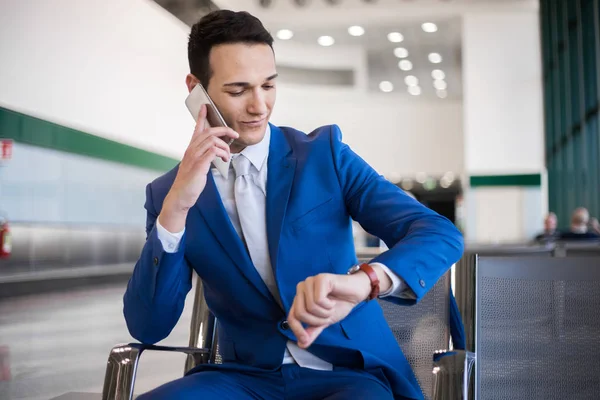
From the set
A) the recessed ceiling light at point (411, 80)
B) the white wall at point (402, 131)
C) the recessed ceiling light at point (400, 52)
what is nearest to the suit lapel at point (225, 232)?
the recessed ceiling light at point (400, 52)

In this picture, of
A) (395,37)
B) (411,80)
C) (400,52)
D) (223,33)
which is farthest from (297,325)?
(411,80)

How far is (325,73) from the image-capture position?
26156mm

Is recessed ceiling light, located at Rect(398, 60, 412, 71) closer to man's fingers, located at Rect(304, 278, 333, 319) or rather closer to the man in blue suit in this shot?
the man in blue suit

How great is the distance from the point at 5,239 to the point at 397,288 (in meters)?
11.4

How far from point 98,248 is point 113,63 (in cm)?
411

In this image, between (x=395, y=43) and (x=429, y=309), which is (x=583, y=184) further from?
(x=429, y=309)

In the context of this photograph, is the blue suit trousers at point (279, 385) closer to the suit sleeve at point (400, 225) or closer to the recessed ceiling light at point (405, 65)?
the suit sleeve at point (400, 225)

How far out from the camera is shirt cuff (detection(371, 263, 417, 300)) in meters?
1.45

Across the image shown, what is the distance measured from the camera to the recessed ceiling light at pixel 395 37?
2277cm

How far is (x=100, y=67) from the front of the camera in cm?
1451

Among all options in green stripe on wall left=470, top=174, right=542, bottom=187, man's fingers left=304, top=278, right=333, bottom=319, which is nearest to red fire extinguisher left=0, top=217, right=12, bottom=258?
man's fingers left=304, top=278, right=333, bottom=319

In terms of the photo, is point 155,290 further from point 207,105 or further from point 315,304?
point 315,304

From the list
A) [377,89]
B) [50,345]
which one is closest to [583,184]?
[50,345]

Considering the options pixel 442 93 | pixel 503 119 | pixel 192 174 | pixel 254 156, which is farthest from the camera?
pixel 442 93
